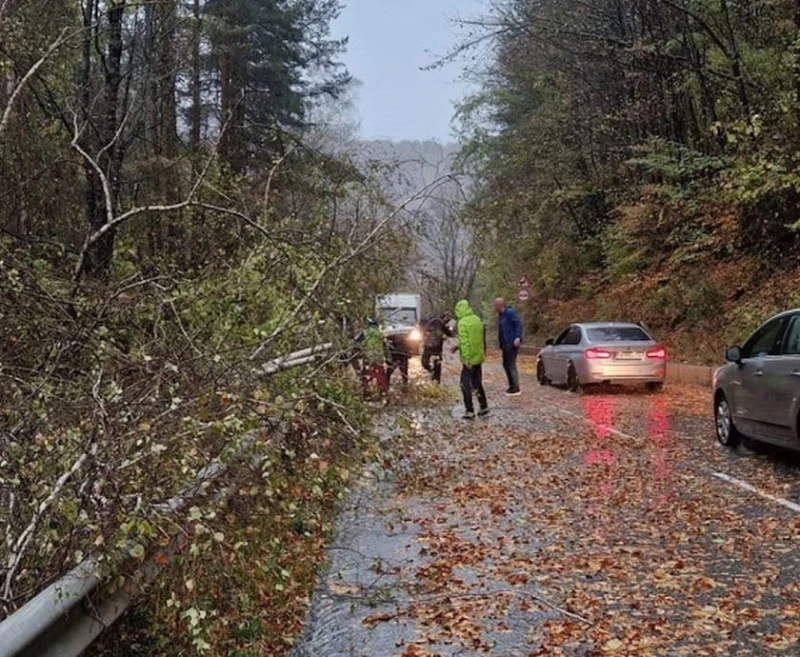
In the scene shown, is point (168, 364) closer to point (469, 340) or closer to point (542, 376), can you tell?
point (469, 340)

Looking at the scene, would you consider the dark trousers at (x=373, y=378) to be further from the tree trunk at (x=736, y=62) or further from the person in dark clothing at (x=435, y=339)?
the tree trunk at (x=736, y=62)

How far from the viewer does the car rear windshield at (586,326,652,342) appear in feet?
64.8

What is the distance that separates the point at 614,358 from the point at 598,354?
0.35 metres

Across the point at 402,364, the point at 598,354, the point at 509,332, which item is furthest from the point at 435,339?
the point at 402,364

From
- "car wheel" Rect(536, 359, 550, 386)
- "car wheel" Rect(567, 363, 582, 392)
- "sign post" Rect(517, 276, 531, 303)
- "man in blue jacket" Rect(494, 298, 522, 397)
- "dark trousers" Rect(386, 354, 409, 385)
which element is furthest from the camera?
"sign post" Rect(517, 276, 531, 303)

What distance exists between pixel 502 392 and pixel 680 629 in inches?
615

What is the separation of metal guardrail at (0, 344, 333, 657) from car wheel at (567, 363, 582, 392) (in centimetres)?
1640

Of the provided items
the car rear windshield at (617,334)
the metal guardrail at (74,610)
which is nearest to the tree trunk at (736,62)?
the car rear windshield at (617,334)

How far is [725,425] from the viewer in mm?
11594

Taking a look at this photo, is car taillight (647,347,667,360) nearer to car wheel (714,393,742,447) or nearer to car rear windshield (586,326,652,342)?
car rear windshield (586,326,652,342)

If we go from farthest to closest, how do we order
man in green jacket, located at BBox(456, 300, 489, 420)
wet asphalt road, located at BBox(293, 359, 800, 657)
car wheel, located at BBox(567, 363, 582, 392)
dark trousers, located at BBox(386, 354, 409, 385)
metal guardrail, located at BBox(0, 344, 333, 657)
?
car wheel, located at BBox(567, 363, 582, 392) < man in green jacket, located at BBox(456, 300, 489, 420) < dark trousers, located at BBox(386, 354, 409, 385) < wet asphalt road, located at BBox(293, 359, 800, 657) < metal guardrail, located at BBox(0, 344, 333, 657)

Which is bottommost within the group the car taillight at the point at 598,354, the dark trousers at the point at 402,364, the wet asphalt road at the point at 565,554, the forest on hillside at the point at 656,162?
the wet asphalt road at the point at 565,554

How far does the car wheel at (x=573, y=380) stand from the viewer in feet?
65.8

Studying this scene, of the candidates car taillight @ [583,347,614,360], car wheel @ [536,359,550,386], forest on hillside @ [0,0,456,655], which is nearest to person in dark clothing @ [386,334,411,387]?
forest on hillside @ [0,0,456,655]
